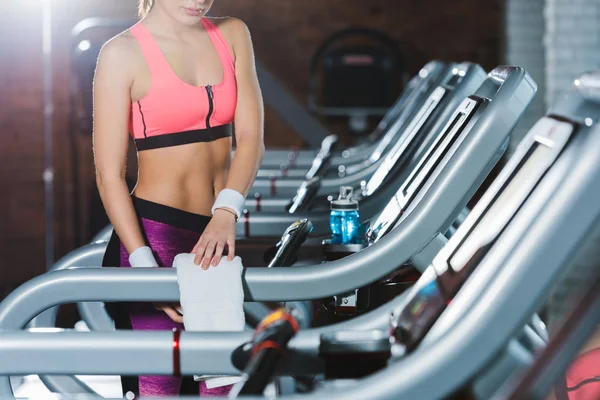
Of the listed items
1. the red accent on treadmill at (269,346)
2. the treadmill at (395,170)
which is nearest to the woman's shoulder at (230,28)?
the treadmill at (395,170)

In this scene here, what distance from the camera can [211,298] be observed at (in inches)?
66.1

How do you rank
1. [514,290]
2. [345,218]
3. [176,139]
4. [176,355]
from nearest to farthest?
[514,290] → [176,355] → [176,139] → [345,218]

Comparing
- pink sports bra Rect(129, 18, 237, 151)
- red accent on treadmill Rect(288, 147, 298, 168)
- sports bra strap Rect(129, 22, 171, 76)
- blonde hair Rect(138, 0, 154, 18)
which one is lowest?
red accent on treadmill Rect(288, 147, 298, 168)

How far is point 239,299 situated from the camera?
1696mm

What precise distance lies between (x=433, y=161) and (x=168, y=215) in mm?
576

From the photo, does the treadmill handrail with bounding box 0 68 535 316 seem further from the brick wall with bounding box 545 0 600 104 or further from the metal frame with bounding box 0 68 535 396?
the brick wall with bounding box 545 0 600 104

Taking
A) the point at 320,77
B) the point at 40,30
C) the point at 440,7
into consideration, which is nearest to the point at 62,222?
the point at 40,30

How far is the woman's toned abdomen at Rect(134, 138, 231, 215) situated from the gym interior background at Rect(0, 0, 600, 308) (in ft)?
12.6

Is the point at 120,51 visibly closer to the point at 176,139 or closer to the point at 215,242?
the point at 176,139

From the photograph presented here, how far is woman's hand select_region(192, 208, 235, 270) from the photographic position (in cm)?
172

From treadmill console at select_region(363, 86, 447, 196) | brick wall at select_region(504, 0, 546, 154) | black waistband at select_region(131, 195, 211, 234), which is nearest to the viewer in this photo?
black waistband at select_region(131, 195, 211, 234)

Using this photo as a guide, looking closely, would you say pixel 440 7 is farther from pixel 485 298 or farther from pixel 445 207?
pixel 485 298

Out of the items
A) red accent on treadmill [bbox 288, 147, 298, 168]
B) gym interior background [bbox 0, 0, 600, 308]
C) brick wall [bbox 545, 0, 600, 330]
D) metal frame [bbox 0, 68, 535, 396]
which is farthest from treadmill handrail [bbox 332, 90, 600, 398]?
gym interior background [bbox 0, 0, 600, 308]

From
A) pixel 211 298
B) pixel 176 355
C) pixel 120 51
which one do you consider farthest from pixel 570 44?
pixel 176 355
